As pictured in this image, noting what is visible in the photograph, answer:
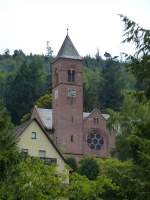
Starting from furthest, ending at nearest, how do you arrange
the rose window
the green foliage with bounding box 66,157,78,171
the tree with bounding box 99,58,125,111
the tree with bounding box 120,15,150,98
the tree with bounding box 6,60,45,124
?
the tree with bounding box 99,58,125,111, the tree with bounding box 6,60,45,124, the rose window, the green foliage with bounding box 66,157,78,171, the tree with bounding box 120,15,150,98

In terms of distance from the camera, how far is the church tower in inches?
3802

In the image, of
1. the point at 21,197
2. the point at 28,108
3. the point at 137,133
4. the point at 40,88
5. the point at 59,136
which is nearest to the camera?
the point at 137,133

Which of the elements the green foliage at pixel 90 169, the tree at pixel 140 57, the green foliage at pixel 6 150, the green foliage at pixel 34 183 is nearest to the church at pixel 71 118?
the green foliage at pixel 90 169

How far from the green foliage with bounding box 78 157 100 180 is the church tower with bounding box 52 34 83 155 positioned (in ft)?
48.4

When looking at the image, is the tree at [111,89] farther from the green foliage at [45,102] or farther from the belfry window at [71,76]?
the belfry window at [71,76]

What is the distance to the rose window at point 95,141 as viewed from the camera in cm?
9881

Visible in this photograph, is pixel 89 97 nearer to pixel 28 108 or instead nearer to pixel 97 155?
pixel 28 108

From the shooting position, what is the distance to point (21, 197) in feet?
91.0

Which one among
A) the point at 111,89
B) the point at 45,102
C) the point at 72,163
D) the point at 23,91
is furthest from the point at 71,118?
the point at 23,91

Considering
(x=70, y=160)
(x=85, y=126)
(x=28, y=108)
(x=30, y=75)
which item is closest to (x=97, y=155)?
(x=85, y=126)

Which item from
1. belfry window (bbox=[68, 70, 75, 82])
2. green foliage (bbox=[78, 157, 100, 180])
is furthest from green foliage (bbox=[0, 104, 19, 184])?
belfry window (bbox=[68, 70, 75, 82])

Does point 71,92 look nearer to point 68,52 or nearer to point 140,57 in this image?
point 68,52

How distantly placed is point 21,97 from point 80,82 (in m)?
22.6

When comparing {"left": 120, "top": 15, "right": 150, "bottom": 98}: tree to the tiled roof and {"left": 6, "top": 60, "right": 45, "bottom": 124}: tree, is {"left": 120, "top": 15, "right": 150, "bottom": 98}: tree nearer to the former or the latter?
the tiled roof
